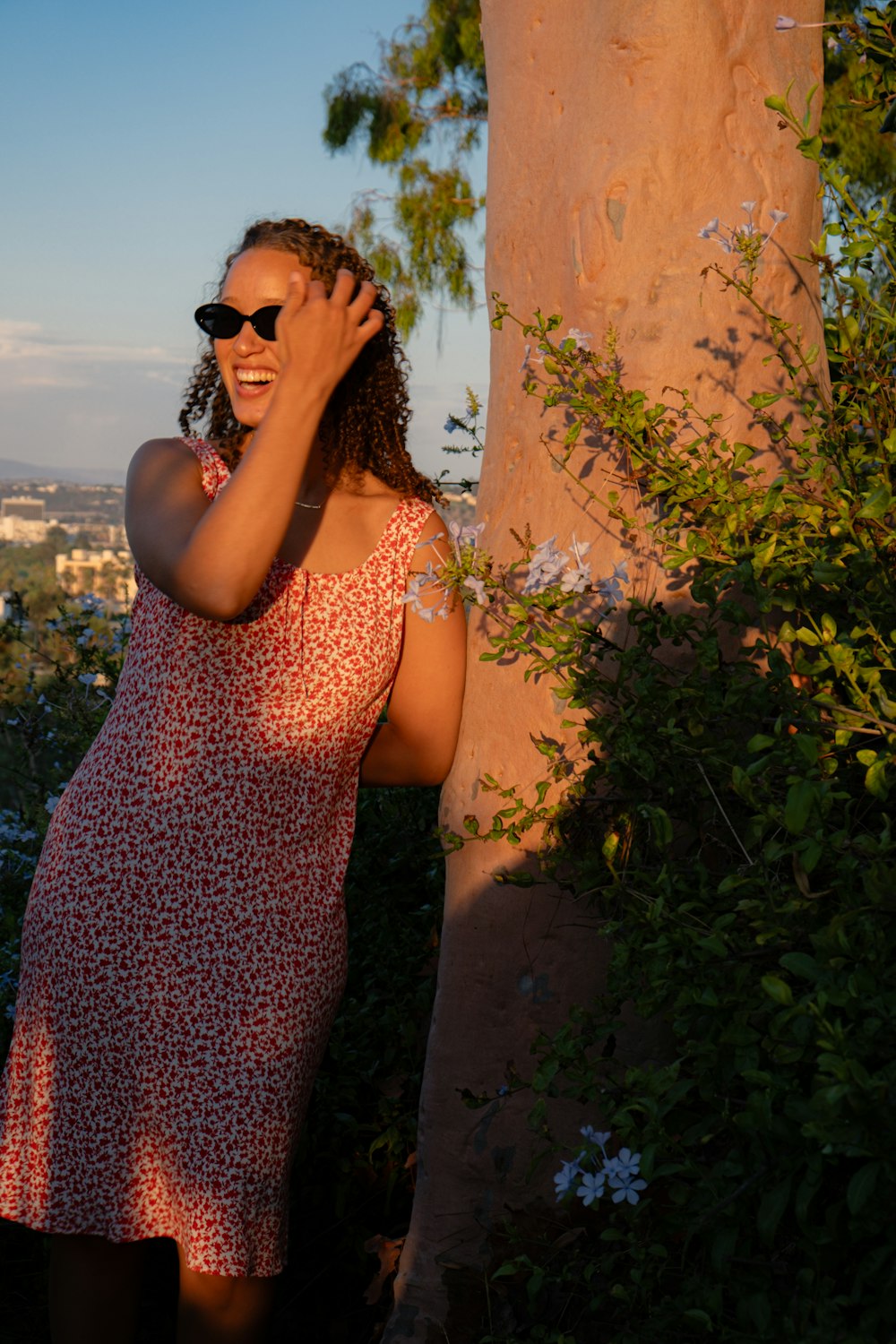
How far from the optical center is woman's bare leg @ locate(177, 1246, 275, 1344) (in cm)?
200

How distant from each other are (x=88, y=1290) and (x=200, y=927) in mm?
675

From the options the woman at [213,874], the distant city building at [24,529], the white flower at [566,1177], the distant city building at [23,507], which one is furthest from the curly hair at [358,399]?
the distant city building at [23,507]

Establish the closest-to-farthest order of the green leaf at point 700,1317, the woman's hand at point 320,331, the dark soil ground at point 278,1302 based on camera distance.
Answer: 1. the green leaf at point 700,1317
2. the woman's hand at point 320,331
3. the dark soil ground at point 278,1302

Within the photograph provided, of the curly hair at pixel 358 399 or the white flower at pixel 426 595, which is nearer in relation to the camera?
the white flower at pixel 426 595

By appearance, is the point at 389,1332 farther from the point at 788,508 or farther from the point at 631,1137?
the point at 788,508

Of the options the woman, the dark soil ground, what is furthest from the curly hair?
the dark soil ground

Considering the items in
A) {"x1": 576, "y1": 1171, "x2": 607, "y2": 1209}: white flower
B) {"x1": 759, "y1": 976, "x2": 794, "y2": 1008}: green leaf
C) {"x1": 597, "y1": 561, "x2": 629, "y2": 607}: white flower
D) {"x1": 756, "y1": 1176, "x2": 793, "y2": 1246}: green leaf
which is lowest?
{"x1": 576, "y1": 1171, "x2": 607, "y2": 1209}: white flower

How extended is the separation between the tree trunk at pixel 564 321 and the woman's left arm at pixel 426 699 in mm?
29

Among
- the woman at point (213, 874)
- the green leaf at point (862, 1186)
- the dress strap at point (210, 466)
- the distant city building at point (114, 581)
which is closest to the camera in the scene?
the green leaf at point (862, 1186)

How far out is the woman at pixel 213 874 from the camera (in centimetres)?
197

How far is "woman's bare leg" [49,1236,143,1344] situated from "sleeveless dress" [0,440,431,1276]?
0.07 m

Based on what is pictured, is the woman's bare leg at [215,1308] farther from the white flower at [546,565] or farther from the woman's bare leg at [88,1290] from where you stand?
the white flower at [546,565]

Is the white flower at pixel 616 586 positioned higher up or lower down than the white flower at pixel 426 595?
higher up

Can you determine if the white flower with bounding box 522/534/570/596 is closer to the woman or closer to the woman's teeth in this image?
the woman
